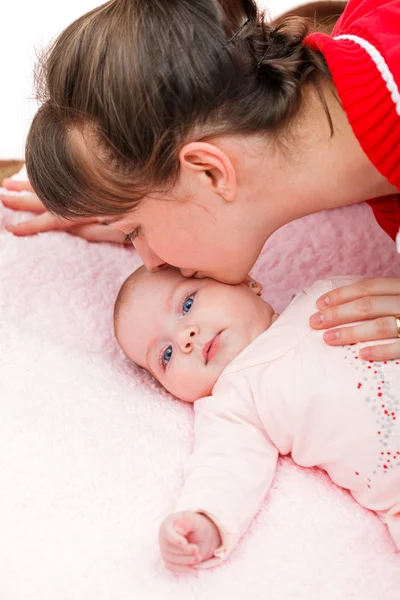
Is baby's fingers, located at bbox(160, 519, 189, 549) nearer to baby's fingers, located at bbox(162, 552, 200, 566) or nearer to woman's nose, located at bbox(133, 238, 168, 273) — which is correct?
baby's fingers, located at bbox(162, 552, 200, 566)

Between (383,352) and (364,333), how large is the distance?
46 millimetres

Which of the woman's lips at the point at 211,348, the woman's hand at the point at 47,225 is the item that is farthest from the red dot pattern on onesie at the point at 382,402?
the woman's hand at the point at 47,225

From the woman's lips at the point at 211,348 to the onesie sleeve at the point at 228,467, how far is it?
0.23 feet

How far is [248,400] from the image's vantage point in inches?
47.8

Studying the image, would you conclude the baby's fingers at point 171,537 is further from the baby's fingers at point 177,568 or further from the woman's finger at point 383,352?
the woman's finger at point 383,352

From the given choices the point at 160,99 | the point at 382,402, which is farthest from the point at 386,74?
the point at 382,402

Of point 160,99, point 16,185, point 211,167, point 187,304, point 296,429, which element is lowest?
point 296,429

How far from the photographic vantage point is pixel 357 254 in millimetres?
1611

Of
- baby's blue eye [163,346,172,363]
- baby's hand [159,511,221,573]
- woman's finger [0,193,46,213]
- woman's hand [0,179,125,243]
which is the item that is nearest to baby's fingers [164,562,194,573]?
baby's hand [159,511,221,573]

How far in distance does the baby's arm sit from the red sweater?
1.41 feet

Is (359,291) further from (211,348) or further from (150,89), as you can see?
(150,89)

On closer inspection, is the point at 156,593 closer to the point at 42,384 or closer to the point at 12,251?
the point at 42,384

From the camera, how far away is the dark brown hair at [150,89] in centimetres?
104

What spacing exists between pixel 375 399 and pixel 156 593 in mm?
411
